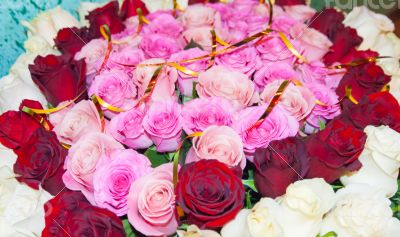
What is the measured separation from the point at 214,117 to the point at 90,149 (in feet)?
0.70

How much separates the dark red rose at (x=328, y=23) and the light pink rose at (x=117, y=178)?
0.62 meters

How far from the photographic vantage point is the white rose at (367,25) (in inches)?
47.0

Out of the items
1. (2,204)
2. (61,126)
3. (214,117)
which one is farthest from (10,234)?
(214,117)

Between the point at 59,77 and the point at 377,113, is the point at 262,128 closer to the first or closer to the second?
the point at 377,113

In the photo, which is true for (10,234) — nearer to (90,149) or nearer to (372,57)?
(90,149)

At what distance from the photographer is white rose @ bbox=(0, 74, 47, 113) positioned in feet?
3.28

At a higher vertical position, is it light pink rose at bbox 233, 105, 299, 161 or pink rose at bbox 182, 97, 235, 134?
pink rose at bbox 182, 97, 235, 134

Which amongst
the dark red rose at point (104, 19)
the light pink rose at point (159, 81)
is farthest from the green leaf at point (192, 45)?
the dark red rose at point (104, 19)

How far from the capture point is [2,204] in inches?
32.7

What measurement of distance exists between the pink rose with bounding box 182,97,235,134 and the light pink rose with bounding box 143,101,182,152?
0.02 m

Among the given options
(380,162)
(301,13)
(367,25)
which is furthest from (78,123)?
(367,25)

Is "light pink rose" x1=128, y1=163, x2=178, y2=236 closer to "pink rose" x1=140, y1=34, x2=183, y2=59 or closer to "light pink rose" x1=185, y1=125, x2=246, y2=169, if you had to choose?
"light pink rose" x1=185, y1=125, x2=246, y2=169

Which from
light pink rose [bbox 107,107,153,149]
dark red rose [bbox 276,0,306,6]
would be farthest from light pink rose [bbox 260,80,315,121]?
dark red rose [bbox 276,0,306,6]

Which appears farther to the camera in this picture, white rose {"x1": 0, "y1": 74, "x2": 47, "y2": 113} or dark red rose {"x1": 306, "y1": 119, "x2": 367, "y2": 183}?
white rose {"x1": 0, "y1": 74, "x2": 47, "y2": 113}
